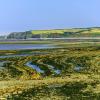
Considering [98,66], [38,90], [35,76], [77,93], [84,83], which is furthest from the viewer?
[98,66]

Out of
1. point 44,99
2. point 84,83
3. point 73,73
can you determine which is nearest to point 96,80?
point 84,83

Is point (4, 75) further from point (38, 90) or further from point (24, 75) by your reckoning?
point (38, 90)

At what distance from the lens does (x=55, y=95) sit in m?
24.4

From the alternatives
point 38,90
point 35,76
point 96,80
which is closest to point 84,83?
point 96,80

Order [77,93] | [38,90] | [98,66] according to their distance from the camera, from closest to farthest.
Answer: [77,93] → [38,90] → [98,66]

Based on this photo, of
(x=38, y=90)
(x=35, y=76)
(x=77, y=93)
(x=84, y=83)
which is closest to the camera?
(x=77, y=93)

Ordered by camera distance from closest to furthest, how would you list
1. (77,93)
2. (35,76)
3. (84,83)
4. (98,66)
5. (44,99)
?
1. (44,99)
2. (77,93)
3. (84,83)
4. (35,76)
5. (98,66)

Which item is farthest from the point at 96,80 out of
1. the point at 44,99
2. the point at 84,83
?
the point at 44,99

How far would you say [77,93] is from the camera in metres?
25.0

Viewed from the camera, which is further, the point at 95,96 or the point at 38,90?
the point at 38,90

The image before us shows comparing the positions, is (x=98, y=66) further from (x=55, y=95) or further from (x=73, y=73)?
(x=55, y=95)

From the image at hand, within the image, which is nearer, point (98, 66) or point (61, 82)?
point (61, 82)

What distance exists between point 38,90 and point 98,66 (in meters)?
16.8

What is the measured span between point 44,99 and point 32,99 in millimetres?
722
